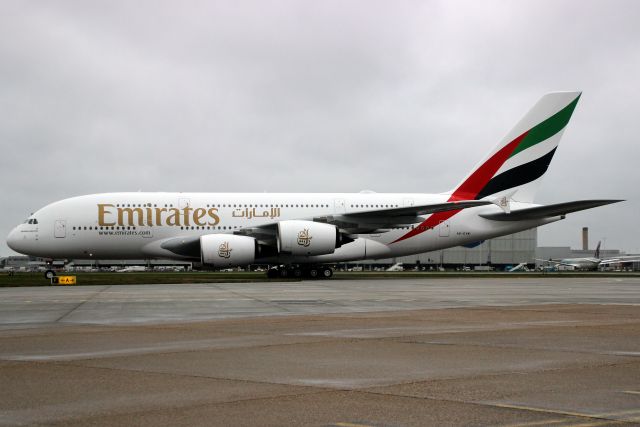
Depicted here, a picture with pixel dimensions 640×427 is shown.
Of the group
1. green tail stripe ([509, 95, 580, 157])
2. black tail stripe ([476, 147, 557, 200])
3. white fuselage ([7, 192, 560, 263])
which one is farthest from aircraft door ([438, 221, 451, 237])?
green tail stripe ([509, 95, 580, 157])

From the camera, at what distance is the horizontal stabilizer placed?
29734mm

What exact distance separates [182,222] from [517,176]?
16.4m

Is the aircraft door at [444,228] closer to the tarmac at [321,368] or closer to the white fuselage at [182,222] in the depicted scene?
the white fuselage at [182,222]

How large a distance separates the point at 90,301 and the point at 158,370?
1106 centimetres

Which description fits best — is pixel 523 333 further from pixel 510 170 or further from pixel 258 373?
pixel 510 170

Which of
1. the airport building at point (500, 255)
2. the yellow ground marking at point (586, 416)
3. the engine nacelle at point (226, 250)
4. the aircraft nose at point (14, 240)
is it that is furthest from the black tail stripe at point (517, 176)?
the airport building at point (500, 255)

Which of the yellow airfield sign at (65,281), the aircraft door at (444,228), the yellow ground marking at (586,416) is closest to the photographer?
the yellow ground marking at (586,416)

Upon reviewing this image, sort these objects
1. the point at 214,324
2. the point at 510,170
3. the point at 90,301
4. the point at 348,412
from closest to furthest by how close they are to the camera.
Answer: the point at 348,412 < the point at 214,324 < the point at 90,301 < the point at 510,170

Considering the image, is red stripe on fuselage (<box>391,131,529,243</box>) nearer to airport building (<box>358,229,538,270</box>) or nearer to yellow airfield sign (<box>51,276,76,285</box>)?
yellow airfield sign (<box>51,276,76,285</box>)

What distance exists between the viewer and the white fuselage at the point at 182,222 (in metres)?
32.5

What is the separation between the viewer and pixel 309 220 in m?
34.0

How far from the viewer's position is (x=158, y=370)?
262 inches

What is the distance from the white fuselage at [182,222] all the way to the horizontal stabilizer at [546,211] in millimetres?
457

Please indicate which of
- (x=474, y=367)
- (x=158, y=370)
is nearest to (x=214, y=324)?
(x=158, y=370)
